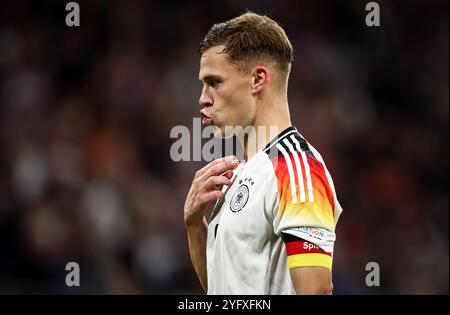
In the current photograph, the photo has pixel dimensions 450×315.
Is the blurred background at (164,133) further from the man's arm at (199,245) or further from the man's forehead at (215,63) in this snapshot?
the man's forehead at (215,63)

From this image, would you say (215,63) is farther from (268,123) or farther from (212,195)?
(212,195)

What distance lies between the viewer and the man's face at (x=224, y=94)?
317cm

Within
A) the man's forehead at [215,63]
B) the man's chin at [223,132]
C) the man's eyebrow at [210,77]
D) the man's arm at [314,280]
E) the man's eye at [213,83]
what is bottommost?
the man's arm at [314,280]

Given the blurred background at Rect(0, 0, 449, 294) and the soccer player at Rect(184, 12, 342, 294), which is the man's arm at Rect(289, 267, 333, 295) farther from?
the blurred background at Rect(0, 0, 449, 294)

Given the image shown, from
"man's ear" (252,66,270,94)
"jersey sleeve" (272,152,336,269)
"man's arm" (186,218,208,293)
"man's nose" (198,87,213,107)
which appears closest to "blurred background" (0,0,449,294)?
"man's arm" (186,218,208,293)

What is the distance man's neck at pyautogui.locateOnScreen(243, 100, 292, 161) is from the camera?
318cm

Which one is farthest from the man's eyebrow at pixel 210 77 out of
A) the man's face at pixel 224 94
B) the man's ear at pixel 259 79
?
the man's ear at pixel 259 79

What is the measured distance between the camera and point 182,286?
287 inches

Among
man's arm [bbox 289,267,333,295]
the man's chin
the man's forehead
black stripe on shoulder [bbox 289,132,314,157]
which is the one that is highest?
the man's forehead

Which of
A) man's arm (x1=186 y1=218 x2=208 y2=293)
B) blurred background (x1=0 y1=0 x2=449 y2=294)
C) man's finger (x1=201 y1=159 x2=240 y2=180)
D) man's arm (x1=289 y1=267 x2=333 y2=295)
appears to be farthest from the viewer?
blurred background (x1=0 y1=0 x2=449 y2=294)

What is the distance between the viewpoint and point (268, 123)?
3.20 meters

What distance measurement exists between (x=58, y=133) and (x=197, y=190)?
5.26 meters

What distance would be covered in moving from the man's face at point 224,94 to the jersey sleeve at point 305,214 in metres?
0.36

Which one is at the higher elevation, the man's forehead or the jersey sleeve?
the man's forehead
